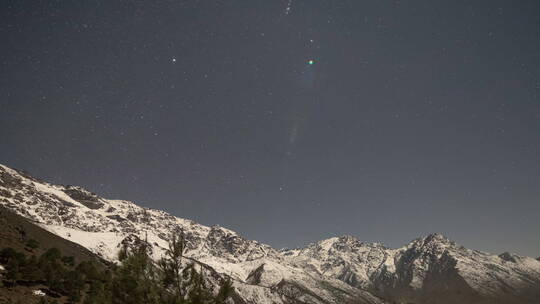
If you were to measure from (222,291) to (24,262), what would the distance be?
3130 inches

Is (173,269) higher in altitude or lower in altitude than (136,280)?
higher

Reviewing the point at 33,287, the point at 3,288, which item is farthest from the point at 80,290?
the point at 3,288

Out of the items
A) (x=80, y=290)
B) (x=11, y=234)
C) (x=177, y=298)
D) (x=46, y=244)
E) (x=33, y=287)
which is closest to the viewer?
(x=177, y=298)

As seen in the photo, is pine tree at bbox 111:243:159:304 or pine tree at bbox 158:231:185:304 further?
pine tree at bbox 158:231:185:304

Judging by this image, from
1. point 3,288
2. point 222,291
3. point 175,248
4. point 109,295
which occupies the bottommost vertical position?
point 3,288

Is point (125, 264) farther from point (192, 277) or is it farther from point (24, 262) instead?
point (24, 262)

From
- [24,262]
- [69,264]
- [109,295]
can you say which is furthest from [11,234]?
[109,295]

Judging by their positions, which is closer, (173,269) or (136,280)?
(136,280)

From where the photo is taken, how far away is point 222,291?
23781 millimetres

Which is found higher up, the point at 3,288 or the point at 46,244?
the point at 46,244

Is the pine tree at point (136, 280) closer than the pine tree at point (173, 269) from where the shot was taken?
Yes

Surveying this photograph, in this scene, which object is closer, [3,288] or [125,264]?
[125,264]

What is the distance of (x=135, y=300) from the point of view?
23359 mm

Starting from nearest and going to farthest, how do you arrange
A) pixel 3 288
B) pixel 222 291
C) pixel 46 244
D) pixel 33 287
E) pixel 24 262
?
pixel 222 291 → pixel 3 288 → pixel 33 287 → pixel 24 262 → pixel 46 244
